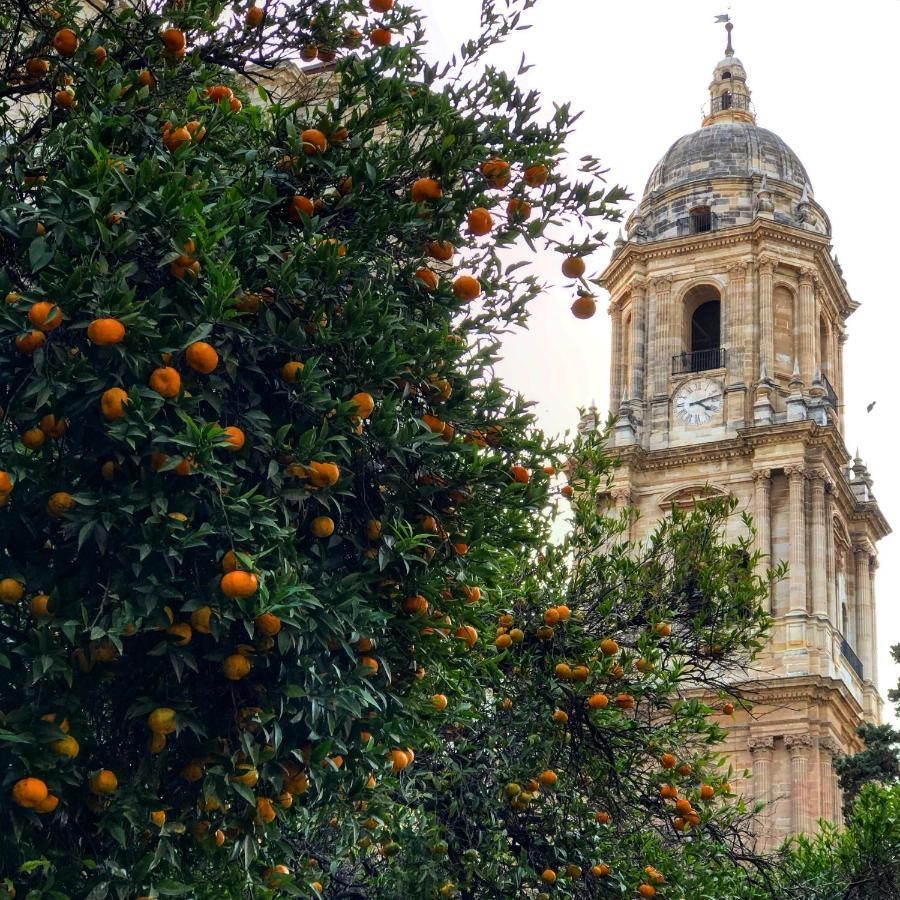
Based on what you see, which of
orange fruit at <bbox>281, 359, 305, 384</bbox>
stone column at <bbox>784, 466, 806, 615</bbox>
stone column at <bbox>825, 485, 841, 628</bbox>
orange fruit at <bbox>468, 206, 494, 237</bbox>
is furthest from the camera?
stone column at <bbox>825, 485, 841, 628</bbox>

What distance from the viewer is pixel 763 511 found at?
43.1 metres

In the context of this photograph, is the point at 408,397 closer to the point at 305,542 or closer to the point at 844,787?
the point at 305,542

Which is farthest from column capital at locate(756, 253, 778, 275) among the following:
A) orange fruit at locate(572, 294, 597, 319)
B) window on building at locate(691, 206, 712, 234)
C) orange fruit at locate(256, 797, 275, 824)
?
orange fruit at locate(256, 797, 275, 824)

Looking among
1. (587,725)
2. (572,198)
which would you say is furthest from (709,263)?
(572,198)

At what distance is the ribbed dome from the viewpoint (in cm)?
5006

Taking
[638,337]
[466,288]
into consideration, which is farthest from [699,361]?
[466,288]

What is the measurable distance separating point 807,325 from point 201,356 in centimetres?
4183

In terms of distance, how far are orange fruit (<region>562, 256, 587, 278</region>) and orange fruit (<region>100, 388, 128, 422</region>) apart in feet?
9.34

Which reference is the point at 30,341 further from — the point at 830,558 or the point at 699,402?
the point at 699,402

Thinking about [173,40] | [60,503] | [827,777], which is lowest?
[60,503]

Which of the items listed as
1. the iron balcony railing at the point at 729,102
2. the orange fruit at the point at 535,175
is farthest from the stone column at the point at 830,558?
the orange fruit at the point at 535,175

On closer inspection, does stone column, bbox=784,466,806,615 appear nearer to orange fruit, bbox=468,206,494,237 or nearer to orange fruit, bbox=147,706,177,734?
orange fruit, bbox=468,206,494,237

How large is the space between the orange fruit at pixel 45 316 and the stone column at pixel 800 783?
35731 millimetres

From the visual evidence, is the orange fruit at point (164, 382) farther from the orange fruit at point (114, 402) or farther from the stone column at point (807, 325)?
the stone column at point (807, 325)
